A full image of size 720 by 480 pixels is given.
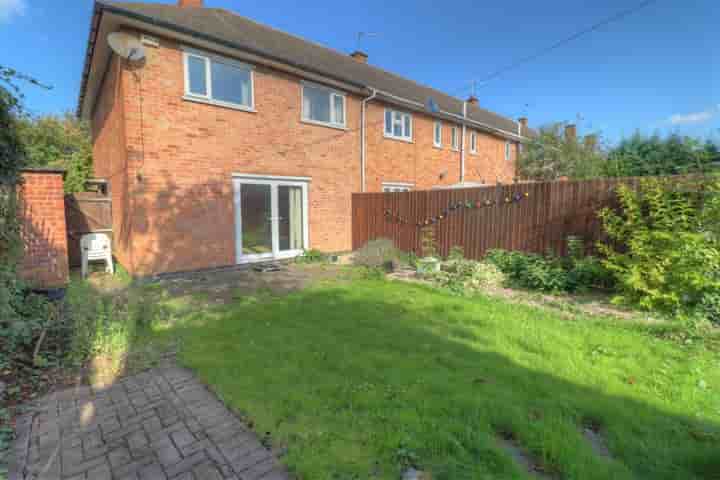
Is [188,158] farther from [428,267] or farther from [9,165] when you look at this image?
[428,267]

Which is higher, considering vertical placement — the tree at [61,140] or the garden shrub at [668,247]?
the tree at [61,140]

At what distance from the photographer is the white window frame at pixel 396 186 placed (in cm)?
1283

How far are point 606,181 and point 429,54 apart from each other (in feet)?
32.4

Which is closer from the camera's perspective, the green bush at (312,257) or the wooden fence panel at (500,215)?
the wooden fence panel at (500,215)

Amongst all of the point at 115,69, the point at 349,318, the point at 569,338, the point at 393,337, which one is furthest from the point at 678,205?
the point at 115,69

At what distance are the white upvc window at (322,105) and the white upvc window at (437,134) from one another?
5.31 meters

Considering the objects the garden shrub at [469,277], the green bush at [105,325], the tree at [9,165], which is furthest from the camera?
the garden shrub at [469,277]

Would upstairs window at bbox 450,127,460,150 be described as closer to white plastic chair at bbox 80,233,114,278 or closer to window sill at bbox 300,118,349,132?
window sill at bbox 300,118,349,132

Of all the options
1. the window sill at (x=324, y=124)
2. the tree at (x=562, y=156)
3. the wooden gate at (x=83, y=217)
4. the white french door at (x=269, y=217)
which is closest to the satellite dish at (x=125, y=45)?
the white french door at (x=269, y=217)

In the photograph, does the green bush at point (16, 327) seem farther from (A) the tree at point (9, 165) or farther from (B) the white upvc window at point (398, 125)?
(B) the white upvc window at point (398, 125)

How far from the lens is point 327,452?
2.08 meters

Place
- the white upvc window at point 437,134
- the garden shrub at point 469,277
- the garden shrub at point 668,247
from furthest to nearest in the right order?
the white upvc window at point 437,134, the garden shrub at point 469,277, the garden shrub at point 668,247

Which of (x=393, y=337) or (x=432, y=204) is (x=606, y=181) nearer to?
(x=432, y=204)

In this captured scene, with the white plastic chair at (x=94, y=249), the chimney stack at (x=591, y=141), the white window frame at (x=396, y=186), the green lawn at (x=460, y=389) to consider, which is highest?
the chimney stack at (x=591, y=141)
